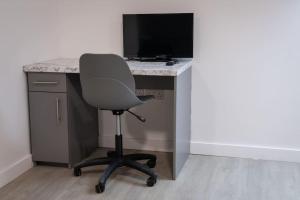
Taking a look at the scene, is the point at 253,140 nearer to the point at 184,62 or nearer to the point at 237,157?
the point at 237,157

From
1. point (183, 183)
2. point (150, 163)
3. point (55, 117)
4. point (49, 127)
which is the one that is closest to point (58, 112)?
point (55, 117)

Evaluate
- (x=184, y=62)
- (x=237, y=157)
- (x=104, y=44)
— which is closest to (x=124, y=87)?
(x=184, y=62)

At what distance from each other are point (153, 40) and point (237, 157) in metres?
1.29

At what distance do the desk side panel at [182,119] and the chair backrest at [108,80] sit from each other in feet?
1.19

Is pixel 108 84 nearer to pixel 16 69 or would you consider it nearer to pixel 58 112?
pixel 58 112

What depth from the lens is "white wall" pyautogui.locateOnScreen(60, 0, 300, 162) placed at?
3.31 meters

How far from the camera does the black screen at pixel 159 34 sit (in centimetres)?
338

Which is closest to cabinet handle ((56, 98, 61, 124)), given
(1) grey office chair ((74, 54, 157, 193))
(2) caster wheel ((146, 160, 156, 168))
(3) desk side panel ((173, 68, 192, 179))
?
(1) grey office chair ((74, 54, 157, 193))

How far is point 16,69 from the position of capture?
3115 mm

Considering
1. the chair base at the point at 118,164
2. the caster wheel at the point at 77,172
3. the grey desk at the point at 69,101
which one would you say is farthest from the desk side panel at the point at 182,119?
the caster wheel at the point at 77,172

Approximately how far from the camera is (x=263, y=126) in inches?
137

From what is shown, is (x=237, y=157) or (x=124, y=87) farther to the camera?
(x=237, y=157)

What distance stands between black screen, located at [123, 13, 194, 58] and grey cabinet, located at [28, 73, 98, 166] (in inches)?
24.4

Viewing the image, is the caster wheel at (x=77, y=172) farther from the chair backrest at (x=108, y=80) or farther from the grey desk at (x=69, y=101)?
the chair backrest at (x=108, y=80)
